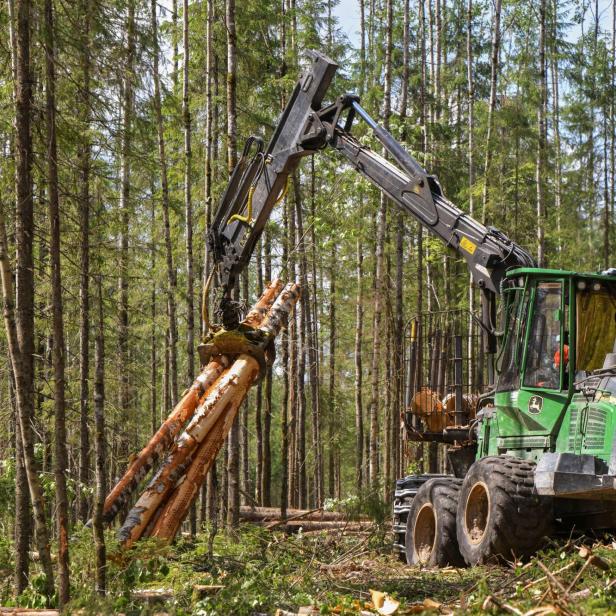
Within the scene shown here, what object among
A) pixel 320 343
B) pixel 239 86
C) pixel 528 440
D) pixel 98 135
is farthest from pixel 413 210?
pixel 320 343

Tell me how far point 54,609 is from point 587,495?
15.6ft

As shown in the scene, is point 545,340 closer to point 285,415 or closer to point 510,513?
point 510,513

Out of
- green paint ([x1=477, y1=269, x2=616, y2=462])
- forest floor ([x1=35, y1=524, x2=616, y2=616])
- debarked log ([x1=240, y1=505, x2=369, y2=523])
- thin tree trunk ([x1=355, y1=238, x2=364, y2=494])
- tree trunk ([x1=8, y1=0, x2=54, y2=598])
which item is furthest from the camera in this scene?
thin tree trunk ([x1=355, y1=238, x2=364, y2=494])

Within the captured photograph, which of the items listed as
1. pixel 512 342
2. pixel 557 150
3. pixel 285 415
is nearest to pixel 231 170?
pixel 512 342

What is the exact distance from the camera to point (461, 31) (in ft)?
97.9

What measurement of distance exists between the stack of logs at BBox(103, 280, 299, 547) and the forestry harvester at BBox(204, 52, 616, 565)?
0.53 meters

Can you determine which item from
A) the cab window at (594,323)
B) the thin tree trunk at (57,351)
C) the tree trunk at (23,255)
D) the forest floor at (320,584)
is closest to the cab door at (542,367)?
the cab window at (594,323)

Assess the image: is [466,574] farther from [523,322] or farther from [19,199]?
[19,199]

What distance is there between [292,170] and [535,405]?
14.7 feet

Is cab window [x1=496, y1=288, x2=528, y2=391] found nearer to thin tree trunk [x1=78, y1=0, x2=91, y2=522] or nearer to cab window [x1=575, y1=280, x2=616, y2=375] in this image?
cab window [x1=575, y1=280, x2=616, y2=375]

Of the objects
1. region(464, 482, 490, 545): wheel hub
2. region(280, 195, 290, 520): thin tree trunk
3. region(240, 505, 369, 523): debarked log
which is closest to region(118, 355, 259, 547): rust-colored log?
region(464, 482, 490, 545): wheel hub

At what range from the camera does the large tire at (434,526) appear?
10.0m

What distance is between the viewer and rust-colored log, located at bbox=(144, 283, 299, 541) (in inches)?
380

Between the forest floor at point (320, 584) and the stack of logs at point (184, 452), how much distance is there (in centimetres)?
48
